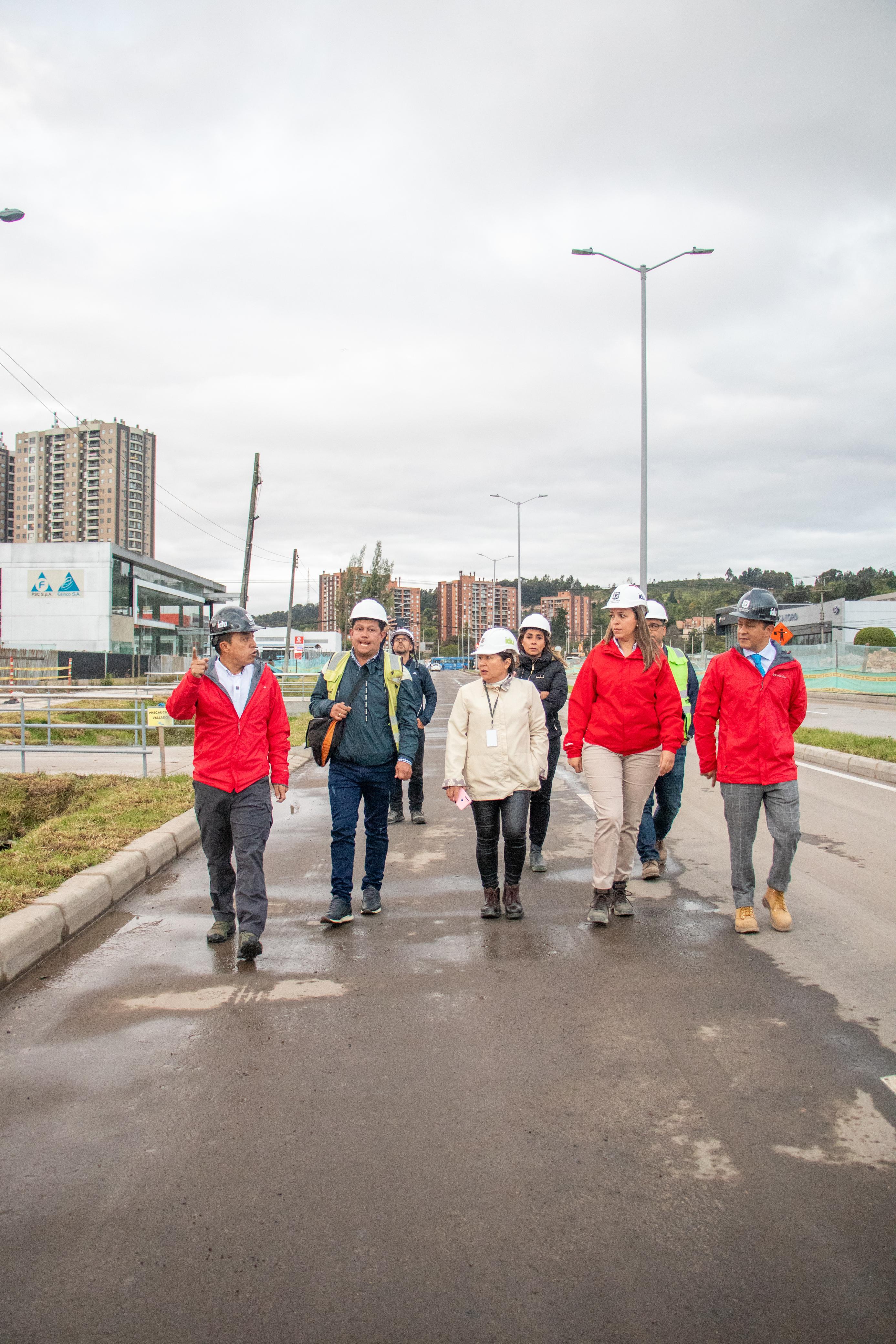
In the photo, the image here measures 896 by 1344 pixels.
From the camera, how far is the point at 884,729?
65.1ft

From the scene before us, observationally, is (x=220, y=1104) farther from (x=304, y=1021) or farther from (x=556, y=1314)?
(x=556, y=1314)

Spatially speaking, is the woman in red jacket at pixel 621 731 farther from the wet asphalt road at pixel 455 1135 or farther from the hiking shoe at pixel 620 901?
the wet asphalt road at pixel 455 1135

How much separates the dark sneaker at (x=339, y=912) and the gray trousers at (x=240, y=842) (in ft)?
1.34

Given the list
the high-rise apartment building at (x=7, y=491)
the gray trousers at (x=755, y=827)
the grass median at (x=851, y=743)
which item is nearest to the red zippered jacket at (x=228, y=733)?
the gray trousers at (x=755, y=827)

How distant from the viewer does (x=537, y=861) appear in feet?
23.8

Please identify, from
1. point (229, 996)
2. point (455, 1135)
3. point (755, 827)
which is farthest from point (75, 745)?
point (455, 1135)

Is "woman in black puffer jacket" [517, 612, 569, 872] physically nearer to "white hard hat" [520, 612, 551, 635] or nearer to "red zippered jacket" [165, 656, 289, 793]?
"white hard hat" [520, 612, 551, 635]

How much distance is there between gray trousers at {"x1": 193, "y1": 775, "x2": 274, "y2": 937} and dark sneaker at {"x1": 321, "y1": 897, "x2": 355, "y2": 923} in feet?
1.34

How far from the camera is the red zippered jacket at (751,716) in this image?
543cm

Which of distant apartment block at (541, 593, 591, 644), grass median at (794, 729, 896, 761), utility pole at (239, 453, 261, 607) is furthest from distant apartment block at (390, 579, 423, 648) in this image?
grass median at (794, 729, 896, 761)

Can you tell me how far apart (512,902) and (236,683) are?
218 centimetres

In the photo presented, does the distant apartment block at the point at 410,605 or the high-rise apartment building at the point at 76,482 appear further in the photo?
the distant apartment block at the point at 410,605

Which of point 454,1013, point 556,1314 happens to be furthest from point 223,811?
point 556,1314

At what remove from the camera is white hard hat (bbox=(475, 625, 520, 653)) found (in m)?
5.72
